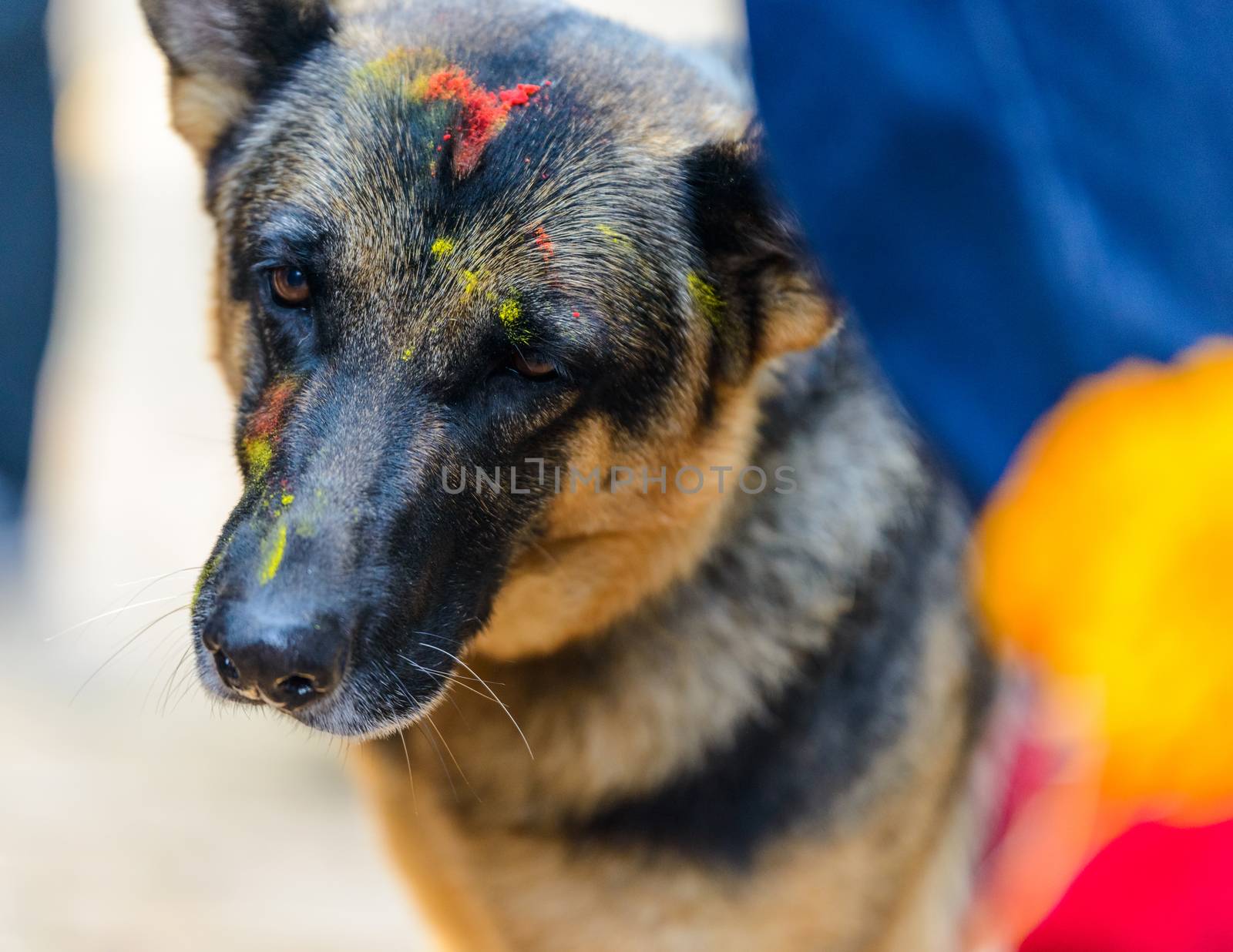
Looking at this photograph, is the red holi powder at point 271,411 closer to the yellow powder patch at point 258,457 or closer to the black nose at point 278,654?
the yellow powder patch at point 258,457

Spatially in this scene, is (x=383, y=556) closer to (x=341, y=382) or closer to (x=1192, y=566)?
(x=341, y=382)

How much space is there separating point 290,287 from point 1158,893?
138 centimetres

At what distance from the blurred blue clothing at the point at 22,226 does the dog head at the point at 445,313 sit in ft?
5.56

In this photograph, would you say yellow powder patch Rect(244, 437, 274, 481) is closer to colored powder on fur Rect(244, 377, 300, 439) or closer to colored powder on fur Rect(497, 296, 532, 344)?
colored powder on fur Rect(244, 377, 300, 439)

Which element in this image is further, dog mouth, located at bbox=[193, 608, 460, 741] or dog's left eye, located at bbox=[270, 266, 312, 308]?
dog's left eye, located at bbox=[270, 266, 312, 308]

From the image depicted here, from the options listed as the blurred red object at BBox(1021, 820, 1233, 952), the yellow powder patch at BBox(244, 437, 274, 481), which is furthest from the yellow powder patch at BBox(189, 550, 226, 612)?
the blurred red object at BBox(1021, 820, 1233, 952)

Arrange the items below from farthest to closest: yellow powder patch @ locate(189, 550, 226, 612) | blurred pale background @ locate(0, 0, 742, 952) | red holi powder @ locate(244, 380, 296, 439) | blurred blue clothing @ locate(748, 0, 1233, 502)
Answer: blurred pale background @ locate(0, 0, 742, 952) < red holi powder @ locate(244, 380, 296, 439) < yellow powder patch @ locate(189, 550, 226, 612) < blurred blue clothing @ locate(748, 0, 1233, 502)

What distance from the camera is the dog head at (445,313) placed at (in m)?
1.61

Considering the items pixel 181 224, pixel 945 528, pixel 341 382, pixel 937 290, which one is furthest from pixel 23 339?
pixel 937 290

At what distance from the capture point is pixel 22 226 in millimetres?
3590

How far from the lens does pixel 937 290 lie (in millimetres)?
960

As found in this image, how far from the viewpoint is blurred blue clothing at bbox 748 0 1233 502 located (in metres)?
0.90

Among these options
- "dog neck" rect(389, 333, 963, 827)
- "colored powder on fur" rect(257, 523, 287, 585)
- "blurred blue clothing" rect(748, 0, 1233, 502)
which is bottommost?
"dog neck" rect(389, 333, 963, 827)

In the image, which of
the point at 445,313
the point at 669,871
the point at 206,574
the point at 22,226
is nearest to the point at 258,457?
the point at 206,574
